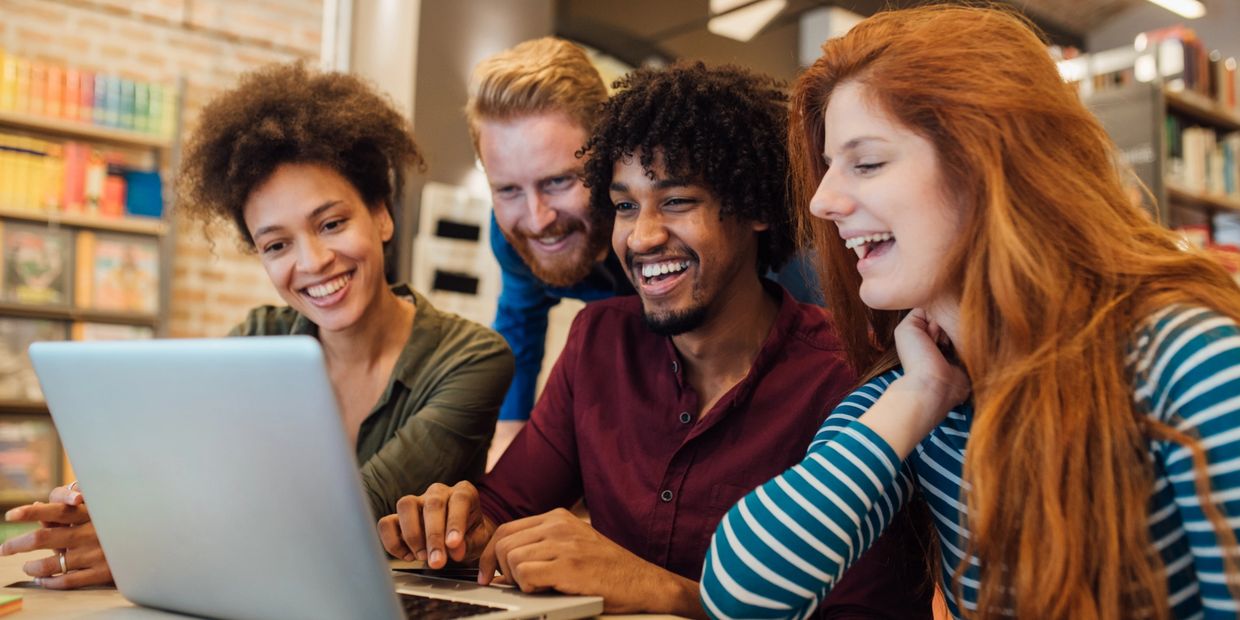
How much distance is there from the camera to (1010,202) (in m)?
1.05

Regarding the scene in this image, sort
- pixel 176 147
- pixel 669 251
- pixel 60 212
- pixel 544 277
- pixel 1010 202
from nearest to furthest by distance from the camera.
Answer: pixel 1010 202 < pixel 669 251 < pixel 544 277 < pixel 60 212 < pixel 176 147

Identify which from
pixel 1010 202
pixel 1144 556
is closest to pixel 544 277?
pixel 1010 202

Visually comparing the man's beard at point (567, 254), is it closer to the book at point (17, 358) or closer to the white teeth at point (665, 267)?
the white teeth at point (665, 267)

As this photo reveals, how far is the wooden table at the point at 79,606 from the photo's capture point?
1082mm

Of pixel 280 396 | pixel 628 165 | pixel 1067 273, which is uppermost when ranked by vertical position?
pixel 628 165

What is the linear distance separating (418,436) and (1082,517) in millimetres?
1054

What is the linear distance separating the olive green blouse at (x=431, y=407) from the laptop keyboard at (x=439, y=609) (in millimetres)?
568

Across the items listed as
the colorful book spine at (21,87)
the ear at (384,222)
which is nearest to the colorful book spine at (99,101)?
the colorful book spine at (21,87)

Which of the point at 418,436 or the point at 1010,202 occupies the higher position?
the point at 1010,202

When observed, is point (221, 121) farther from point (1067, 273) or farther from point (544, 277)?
point (1067, 273)

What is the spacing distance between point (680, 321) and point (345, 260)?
2.22 feet

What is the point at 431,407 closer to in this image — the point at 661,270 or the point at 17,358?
the point at 661,270

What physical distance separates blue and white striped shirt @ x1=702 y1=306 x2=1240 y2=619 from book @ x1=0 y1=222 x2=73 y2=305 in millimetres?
4519

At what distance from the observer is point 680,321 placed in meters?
1.58
